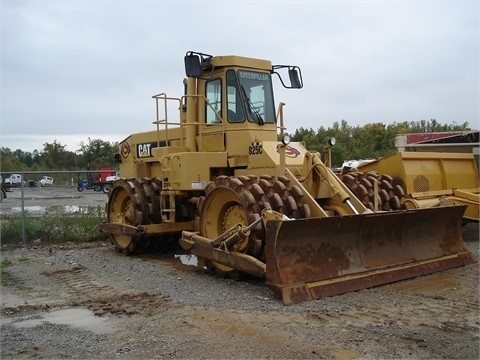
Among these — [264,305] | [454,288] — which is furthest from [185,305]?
[454,288]

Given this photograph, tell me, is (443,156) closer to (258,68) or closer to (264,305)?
(258,68)

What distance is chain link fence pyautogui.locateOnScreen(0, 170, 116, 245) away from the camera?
37.0 ft

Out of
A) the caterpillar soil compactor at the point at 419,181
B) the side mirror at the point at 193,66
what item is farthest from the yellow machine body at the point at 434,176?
the side mirror at the point at 193,66

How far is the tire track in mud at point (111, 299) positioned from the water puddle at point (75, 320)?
14 cm

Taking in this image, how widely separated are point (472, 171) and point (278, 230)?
7.56 m

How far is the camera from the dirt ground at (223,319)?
464cm

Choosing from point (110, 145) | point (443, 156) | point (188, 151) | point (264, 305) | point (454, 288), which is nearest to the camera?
point (264, 305)

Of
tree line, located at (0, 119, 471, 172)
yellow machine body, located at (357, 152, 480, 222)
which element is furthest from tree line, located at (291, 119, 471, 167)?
yellow machine body, located at (357, 152, 480, 222)

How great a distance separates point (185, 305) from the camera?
6.12 meters

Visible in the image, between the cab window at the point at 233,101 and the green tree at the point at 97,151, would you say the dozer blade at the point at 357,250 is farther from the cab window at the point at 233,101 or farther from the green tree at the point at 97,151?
the green tree at the point at 97,151

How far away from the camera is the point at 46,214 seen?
1159cm

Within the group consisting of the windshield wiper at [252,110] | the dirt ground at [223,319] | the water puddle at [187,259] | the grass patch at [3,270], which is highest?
the windshield wiper at [252,110]

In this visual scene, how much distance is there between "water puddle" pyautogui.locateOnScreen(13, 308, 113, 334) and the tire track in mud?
143mm

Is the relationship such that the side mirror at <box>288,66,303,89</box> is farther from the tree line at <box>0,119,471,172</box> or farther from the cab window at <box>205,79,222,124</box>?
the tree line at <box>0,119,471,172</box>
